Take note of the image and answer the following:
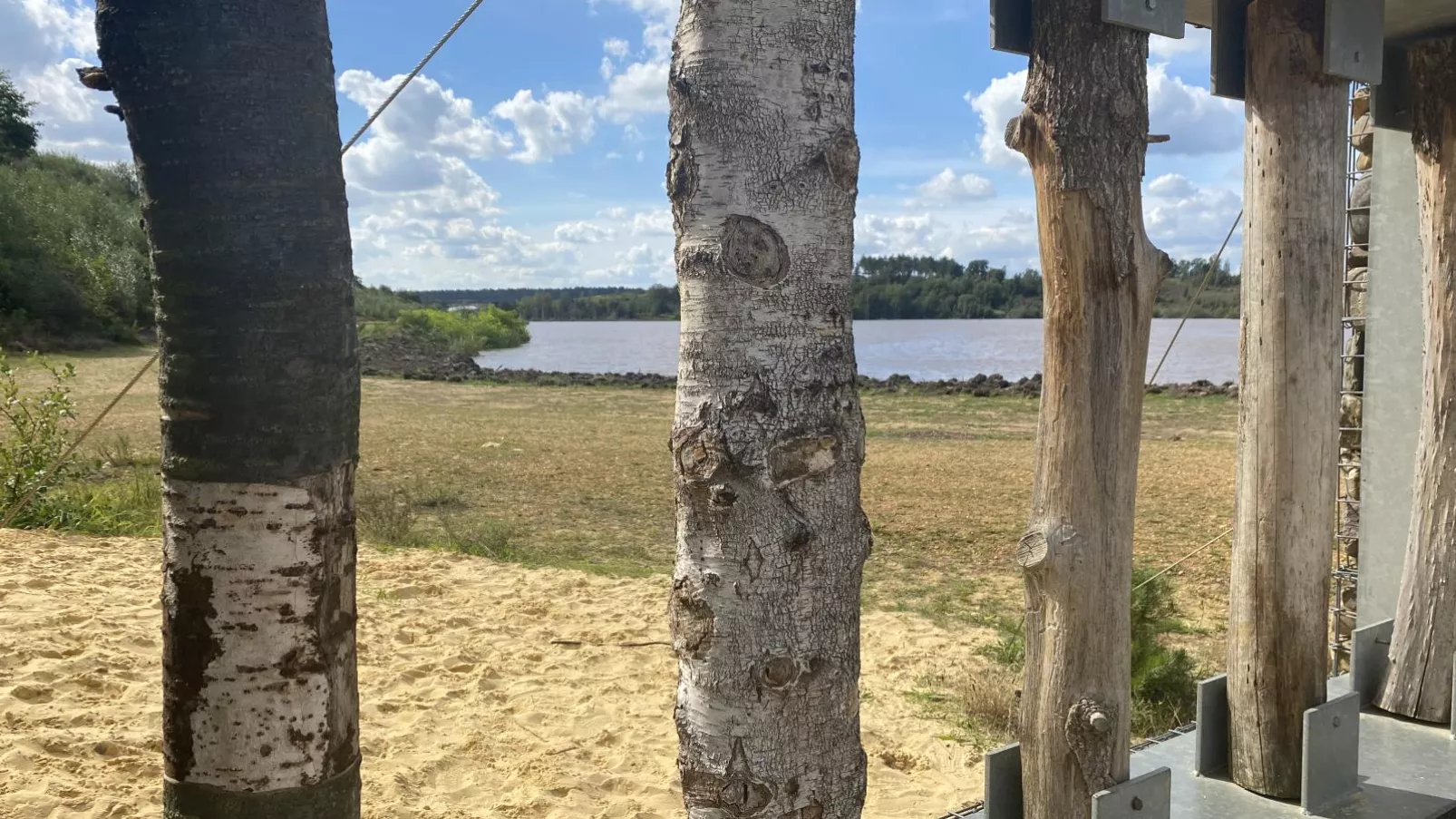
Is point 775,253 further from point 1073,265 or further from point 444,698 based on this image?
point 444,698

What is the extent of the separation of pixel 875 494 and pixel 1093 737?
31.3 ft

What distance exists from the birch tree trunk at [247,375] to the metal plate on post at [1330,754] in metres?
2.62

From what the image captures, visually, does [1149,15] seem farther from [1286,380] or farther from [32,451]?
[32,451]

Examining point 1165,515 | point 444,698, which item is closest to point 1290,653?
point 444,698

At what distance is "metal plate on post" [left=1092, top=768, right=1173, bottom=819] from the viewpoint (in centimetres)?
250

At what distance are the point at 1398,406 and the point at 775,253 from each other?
11.9 ft

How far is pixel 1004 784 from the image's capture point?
2.72 m

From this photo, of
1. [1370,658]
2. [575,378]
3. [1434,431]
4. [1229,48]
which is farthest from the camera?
[575,378]

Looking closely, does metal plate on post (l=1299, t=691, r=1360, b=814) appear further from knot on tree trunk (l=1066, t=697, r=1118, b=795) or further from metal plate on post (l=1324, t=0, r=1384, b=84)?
metal plate on post (l=1324, t=0, r=1384, b=84)

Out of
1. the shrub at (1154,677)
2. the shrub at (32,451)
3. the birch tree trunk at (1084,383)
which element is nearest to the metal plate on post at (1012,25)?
the birch tree trunk at (1084,383)

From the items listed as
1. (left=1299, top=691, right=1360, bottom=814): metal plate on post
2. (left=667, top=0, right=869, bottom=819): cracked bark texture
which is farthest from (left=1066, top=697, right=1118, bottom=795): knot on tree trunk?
(left=667, top=0, right=869, bottom=819): cracked bark texture

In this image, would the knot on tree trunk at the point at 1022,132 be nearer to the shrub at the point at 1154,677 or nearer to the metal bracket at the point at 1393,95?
the metal bracket at the point at 1393,95

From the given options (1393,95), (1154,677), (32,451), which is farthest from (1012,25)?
(32,451)

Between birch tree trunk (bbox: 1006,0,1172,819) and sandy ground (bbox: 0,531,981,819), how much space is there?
5.51 ft
